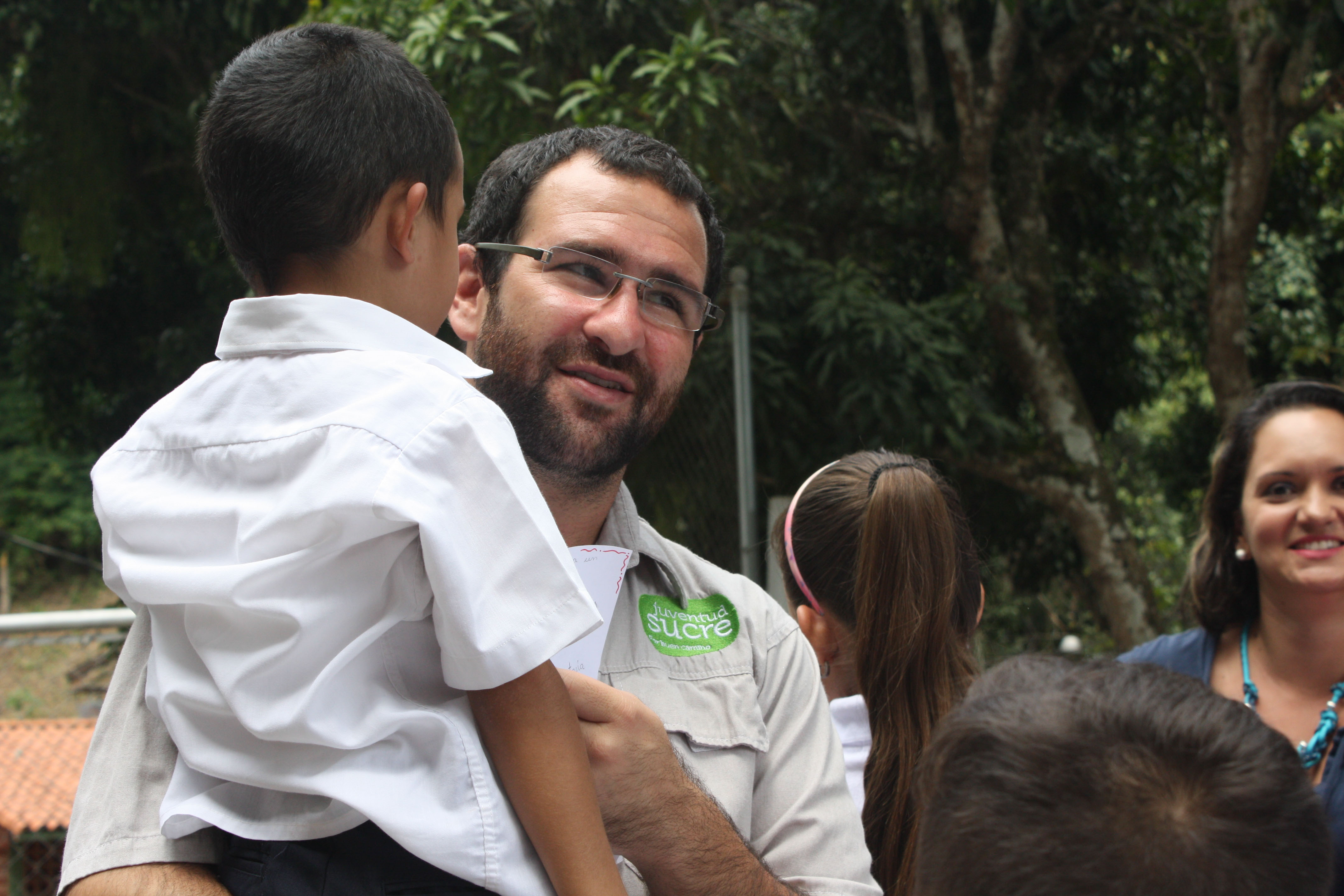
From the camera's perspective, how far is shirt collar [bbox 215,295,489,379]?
1.12m

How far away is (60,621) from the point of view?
2961 mm

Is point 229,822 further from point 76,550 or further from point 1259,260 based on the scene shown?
point 76,550

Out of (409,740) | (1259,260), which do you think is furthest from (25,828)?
(1259,260)

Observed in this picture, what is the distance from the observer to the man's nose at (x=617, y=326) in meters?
1.70

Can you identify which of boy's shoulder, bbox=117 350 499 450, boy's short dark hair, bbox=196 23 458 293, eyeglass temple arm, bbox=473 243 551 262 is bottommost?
boy's shoulder, bbox=117 350 499 450

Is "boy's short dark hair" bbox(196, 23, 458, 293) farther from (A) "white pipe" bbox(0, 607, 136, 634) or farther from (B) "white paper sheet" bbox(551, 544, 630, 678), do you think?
(A) "white pipe" bbox(0, 607, 136, 634)

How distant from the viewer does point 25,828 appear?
301 centimetres

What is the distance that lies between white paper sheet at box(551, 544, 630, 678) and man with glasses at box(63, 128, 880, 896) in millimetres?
38

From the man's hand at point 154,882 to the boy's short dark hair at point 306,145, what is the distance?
0.62m

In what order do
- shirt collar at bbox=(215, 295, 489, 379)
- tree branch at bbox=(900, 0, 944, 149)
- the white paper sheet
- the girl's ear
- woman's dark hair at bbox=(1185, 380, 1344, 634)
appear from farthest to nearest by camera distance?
1. tree branch at bbox=(900, 0, 944, 149)
2. woman's dark hair at bbox=(1185, 380, 1344, 634)
3. the girl's ear
4. the white paper sheet
5. shirt collar at bbox=(215, 295, 489, 379)

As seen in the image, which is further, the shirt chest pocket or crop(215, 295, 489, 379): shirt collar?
the shirt chest pocket

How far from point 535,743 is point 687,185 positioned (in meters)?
1.13

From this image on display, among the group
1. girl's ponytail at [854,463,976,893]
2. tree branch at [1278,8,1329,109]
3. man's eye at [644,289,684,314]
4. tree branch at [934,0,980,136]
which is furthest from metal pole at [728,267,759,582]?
tree branch at [1278,8,1329,109]

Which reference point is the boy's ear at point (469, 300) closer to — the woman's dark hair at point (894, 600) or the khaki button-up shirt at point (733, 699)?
the khaki button-up shirt at point (733, 699)
